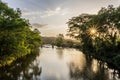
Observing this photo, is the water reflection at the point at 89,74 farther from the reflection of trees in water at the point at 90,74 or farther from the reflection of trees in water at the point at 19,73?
the reflection of trees in water at the point at 19,73

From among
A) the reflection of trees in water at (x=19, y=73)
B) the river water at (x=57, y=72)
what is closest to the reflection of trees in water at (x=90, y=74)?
the river water at (x=57, y=72)

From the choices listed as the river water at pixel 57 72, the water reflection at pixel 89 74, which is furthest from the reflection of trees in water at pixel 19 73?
the water reflection at pixel 89 74

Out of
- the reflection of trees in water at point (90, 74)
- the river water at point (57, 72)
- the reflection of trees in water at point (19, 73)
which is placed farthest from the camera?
the river water at point (57, 72)

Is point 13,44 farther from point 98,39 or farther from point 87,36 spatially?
point 87,36

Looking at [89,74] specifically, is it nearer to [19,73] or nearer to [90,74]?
[90,74]

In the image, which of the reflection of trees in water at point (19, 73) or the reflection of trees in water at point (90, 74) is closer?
the reflection of trees in water at point (19, 73)

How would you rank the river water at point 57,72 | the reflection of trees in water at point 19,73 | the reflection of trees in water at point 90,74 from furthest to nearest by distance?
the river water at point 57,72, the reflection of trees in water at point 90,74, the reflection of trees in water at point 19,73

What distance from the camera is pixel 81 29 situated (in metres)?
79.9

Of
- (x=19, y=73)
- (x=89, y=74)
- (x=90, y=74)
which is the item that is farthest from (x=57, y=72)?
(x=19, y=73)

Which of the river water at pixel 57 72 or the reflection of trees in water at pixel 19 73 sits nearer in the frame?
the reflection of trees in water at pixel 19 73

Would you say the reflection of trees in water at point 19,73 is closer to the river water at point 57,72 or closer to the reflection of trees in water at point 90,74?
the river water at point 57,72

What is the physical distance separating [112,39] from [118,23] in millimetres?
4779

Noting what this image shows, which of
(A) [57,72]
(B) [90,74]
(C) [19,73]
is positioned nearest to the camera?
(B) [90,74]

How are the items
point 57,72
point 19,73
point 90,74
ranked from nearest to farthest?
point 90,74, point 19,73, point 57,72
